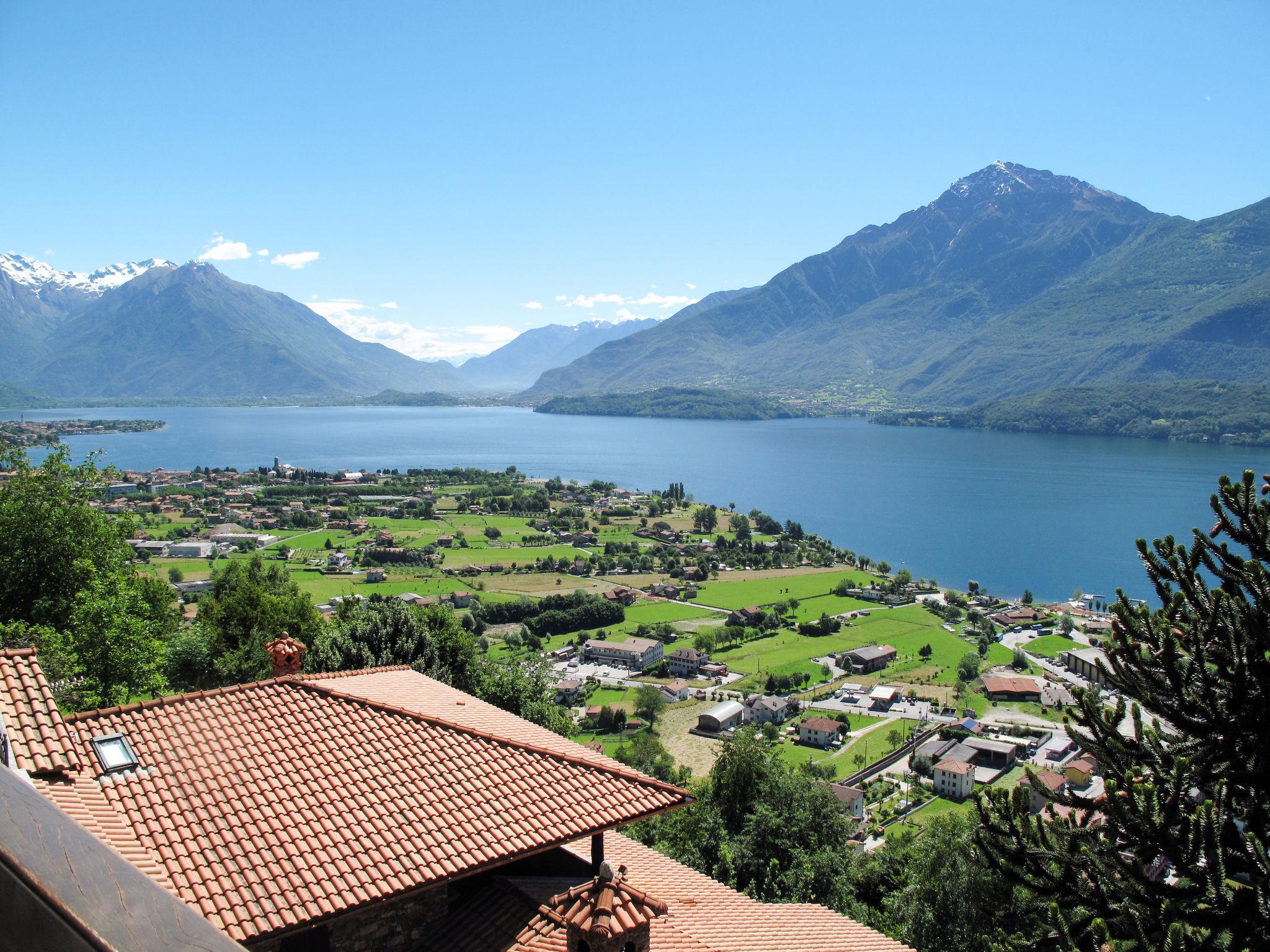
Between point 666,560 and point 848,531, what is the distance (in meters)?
20.6

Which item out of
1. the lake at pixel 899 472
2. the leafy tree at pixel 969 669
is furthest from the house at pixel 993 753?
the lake at pixel 899 472

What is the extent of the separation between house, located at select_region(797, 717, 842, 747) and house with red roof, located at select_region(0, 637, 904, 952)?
35.1m

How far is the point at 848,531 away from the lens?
272ft

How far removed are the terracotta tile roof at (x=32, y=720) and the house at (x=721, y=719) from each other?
120 ft

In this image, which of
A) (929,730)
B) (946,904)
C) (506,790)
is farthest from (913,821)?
(506,790)

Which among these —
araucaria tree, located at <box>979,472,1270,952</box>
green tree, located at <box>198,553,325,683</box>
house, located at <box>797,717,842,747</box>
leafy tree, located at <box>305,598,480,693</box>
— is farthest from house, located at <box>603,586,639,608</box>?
araucaria tree, located at <box>979,472,1270,952</box>

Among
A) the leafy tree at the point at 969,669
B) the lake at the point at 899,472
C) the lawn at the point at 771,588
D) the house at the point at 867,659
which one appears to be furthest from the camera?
the lake at the point at 899,472

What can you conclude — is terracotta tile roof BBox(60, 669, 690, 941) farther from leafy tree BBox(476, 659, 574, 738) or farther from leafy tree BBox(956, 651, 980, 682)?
leafy tree BBox(956, 651, 980, 682)

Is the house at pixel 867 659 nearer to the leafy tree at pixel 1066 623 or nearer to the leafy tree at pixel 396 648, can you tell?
the leafy tree at pixel 1066 623

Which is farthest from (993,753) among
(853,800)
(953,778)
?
(853,800)

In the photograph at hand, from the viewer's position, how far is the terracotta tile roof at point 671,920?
5.11 m

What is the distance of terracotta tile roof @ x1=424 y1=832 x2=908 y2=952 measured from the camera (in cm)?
511

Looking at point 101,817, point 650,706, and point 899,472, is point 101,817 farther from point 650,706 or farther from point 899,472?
point 899,472

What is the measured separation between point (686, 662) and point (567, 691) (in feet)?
29.9
